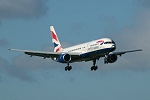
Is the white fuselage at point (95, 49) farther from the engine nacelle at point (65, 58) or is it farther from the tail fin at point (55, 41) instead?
the tail fin at point (55, 41)

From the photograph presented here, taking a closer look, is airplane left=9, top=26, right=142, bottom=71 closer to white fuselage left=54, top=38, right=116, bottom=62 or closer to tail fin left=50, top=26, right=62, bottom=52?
white fuselage left=54, top=38, right=116, bottom=62

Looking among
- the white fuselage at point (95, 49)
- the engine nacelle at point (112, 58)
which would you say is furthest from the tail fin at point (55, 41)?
the engine nacelle at point (112, 58)

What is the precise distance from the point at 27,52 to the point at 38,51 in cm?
266

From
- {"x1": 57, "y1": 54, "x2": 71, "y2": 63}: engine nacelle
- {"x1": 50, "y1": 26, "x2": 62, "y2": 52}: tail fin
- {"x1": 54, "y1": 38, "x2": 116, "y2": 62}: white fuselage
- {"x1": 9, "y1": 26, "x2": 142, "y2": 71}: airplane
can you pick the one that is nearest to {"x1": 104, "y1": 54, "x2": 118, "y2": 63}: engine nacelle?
{"x1": 9, "y1": 26, "x2": 142, "y2": 71}: airplane

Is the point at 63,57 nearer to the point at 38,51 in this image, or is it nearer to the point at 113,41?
the point at 38,51

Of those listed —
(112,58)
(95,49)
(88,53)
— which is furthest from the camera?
(112,58)

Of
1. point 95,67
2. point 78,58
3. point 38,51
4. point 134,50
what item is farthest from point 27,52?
point 134,50

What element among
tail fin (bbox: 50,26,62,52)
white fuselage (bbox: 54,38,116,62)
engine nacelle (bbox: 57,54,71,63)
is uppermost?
tail fin (bbox: 50,26,62,52)

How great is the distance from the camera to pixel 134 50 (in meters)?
96.2

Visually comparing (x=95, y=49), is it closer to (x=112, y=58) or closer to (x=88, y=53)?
(x=88, y=53)

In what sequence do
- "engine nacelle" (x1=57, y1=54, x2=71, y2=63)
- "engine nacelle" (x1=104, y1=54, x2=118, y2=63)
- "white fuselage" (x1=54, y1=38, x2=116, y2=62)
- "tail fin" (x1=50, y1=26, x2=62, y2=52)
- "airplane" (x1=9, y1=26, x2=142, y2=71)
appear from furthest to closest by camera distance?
"tail fin" (x1=50, y1=26, x2=62, y2=52)
"engine nacelle" (x1=104, y1=54, x2=118, y2=63)
"engine nacelle" (x1=57, y1=54, x2=71, y2=63)
"airplane" (x1=9, y1=26, x2=142, y2=71)
"white fuselage" (x1=54, y1=38, x2=116, y2=62)

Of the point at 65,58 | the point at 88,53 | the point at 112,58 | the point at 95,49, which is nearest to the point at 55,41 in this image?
the point at 65,58

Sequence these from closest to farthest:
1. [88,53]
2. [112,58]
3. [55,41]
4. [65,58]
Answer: [88,53] < [65,58] < [112,58] < [55,41]

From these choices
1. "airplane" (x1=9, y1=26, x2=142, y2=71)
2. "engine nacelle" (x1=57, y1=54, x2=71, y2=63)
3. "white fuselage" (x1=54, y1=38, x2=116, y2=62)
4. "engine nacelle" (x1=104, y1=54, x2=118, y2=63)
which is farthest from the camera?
"engine nacelle" (x1=104, y1=54, x2=118, y2=63)
